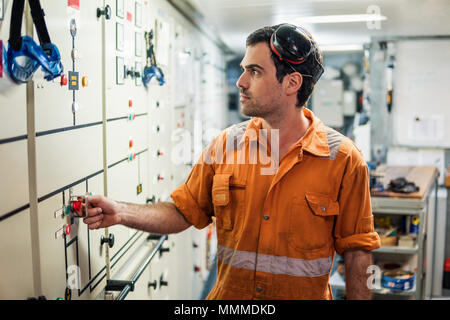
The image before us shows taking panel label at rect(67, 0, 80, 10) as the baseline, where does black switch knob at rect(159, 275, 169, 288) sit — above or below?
below

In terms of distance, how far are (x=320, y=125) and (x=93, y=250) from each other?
1136mm

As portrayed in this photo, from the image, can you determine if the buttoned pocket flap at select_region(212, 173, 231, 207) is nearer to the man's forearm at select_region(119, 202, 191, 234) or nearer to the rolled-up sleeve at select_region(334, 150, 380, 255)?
the man's forearm at select_region(119, 202, 191, 234)

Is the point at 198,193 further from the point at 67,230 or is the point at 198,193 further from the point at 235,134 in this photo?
the point at 67,230

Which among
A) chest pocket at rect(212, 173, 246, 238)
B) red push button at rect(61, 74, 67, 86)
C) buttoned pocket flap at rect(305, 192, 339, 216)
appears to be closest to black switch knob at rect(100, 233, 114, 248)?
chest pocket at rect(212, 173, 246, 238)

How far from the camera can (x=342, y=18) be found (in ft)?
13.7

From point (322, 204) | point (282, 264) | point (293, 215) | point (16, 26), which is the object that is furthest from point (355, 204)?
point (16, 26)

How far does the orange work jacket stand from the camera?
183 cm

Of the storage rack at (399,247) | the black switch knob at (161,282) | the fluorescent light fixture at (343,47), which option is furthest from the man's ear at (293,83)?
the fluorescent light fixture at (343,47)

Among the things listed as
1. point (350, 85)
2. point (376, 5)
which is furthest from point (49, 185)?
point (350, 85)

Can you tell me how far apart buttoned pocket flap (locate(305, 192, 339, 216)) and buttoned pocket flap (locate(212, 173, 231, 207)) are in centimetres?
33

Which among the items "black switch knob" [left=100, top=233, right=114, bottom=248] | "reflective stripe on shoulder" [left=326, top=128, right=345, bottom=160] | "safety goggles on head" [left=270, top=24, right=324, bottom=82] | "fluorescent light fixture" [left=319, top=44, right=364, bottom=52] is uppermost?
"fluorescent light fixture" [left=319, top=44, right=364, bottom=52]

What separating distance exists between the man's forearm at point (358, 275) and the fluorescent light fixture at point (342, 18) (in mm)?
2812

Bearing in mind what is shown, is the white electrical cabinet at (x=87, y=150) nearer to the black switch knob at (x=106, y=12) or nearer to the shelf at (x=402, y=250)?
the black switch knob at (x=106, y=12)
